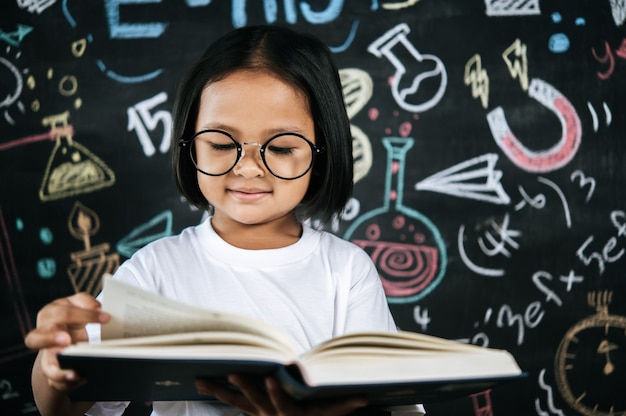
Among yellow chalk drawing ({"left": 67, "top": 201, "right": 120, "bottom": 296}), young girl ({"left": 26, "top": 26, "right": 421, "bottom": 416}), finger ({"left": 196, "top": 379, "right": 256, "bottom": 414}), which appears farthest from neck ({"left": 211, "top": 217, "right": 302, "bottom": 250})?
yellow chalk drawing ({"left": 67, "top": 201, "right": 120, "bottom": 296})

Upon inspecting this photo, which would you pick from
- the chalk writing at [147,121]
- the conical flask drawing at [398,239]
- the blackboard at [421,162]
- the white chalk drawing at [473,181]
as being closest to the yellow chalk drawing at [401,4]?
the blackboard at [421,162]

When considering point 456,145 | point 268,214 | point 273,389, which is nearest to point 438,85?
point 456,145

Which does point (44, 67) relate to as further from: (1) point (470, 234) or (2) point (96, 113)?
(1) point (470, 234)

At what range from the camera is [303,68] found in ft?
4.00

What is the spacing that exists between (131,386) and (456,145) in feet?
4.69

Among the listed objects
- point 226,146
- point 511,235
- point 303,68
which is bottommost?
point 511,235

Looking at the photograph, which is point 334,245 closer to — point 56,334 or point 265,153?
point 265,153

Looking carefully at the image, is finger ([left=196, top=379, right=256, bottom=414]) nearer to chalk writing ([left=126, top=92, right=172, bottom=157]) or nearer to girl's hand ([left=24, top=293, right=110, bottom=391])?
girl's hand ([left=24, top=293, right=110, bottom=391])

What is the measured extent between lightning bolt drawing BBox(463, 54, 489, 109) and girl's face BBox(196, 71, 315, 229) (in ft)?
3.42

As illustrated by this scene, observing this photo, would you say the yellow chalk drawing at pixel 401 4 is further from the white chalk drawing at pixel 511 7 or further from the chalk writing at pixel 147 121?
the chalk writing at pixel 147 121

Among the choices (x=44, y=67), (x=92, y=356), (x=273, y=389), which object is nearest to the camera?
(x=92, y=356)

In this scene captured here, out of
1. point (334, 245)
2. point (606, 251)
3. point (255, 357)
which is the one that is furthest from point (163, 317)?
point (606, 251)

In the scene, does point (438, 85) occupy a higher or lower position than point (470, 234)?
→ higher

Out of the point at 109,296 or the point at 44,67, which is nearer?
the point at 109,296
